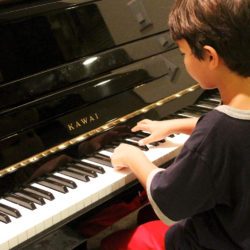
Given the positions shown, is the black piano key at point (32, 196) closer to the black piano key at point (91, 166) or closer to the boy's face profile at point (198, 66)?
the black piano key at point (91, 166)

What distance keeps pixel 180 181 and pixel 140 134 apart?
23.8 inches

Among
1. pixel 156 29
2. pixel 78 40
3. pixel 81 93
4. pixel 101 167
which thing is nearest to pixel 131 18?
pixel 156 29

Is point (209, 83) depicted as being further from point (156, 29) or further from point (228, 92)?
point (156, 29)

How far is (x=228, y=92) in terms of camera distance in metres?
1.12

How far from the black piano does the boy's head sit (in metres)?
0.54

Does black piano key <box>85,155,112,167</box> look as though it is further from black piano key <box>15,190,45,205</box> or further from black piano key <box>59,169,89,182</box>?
black piano key <box>15,190,45,205</box>

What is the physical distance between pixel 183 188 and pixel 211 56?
1.18 feet

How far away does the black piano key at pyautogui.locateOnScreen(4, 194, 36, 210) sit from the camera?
126 cm

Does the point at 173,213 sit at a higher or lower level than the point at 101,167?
lower

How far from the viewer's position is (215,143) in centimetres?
105

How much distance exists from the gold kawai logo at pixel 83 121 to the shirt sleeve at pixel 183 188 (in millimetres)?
446

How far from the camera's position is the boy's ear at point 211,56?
105cm

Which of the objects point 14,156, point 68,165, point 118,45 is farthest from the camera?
point 118,45

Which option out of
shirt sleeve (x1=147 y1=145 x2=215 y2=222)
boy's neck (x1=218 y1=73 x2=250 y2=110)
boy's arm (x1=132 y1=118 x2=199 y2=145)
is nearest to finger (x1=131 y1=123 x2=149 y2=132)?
boy's arm (x1=132 y1=118 x2=199 y2=145)
